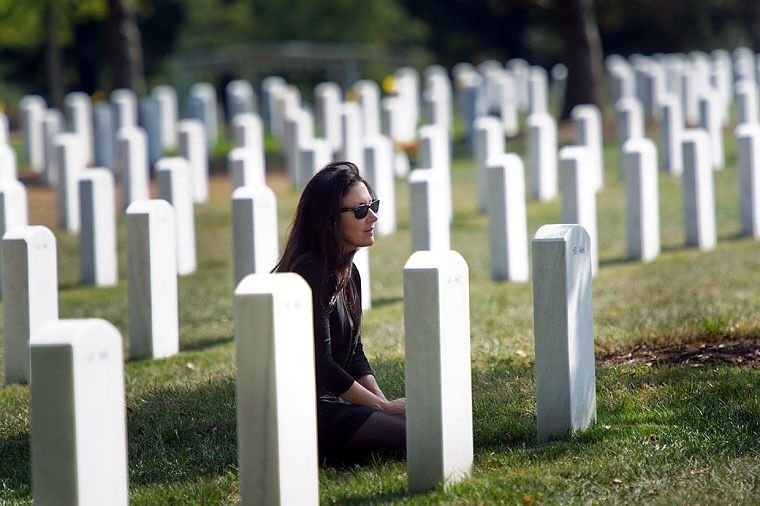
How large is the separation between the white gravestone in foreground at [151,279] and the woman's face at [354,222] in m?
2.98

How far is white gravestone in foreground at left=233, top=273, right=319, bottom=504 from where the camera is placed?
4.97m

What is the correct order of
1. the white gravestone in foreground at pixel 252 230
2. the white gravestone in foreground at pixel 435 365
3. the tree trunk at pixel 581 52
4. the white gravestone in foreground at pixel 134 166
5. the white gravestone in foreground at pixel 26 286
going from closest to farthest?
1. the white gravestone in foreground at pixel 435 365
2. the white gravestone in foreground at pixel 26 286
3. the white gravestone in foreground at pixel 252 230
4. the white gravestone in foreground at pixel 134 166
5. the tree trunk at pixel 581 52

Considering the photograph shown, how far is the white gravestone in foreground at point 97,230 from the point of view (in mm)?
12000

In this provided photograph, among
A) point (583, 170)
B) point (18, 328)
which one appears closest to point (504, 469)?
point (18, 328)

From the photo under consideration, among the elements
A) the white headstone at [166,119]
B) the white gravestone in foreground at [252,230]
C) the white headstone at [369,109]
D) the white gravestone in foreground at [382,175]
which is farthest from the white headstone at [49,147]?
the white gravestone in foreground at [252,230]

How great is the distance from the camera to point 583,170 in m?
11.8

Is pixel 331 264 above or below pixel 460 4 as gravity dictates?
below

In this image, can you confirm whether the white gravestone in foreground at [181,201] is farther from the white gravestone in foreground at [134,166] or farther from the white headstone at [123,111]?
the white headstone at [123,111]

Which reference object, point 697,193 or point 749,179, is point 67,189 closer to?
point 697,193

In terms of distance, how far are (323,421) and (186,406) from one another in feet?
5.08

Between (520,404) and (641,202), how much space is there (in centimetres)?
549

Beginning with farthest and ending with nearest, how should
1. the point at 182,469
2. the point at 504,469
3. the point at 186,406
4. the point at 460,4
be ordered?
the point at 460,4 → the point at 186,406 → the point at 182,469 → the point at 504,469

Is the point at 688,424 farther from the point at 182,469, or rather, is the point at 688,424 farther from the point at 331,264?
the point at 182,469

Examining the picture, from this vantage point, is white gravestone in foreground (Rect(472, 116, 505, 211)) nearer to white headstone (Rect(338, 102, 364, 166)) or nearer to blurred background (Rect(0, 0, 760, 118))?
white headstone (Rect(338, 102, 364, 166))
